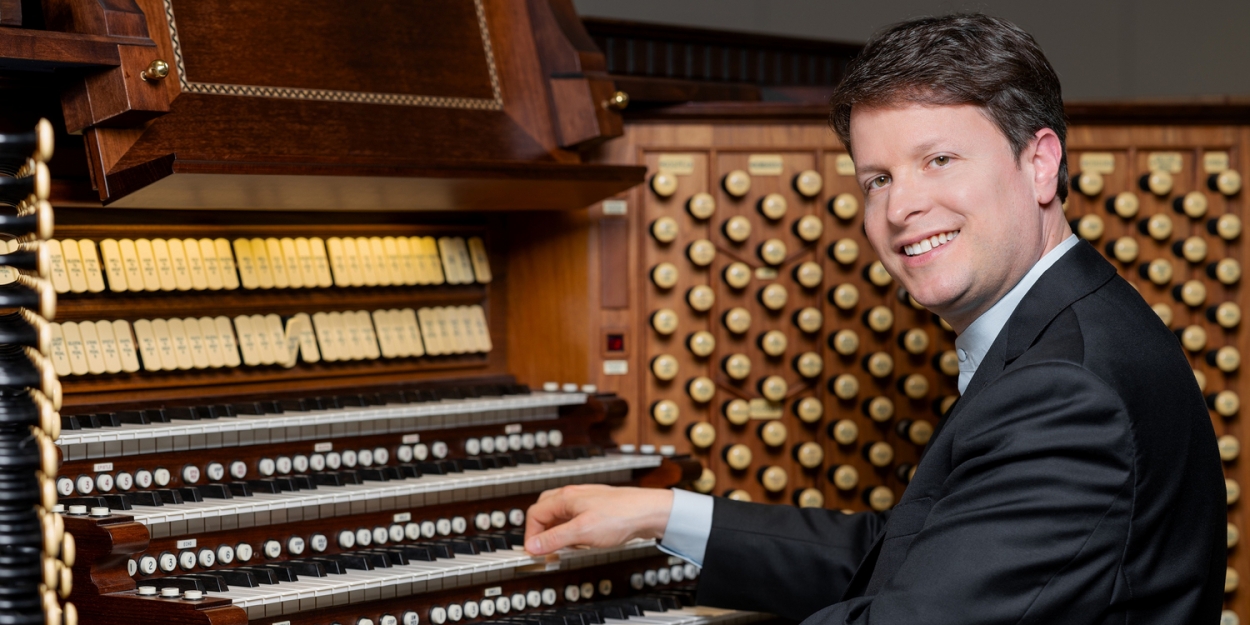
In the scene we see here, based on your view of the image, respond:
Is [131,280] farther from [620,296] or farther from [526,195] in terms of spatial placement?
[620,296]

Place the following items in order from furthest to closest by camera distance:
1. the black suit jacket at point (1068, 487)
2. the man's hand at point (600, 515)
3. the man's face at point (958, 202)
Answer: the man's hand at point (600, 515)
the man's face at point (958, 202)
the black suit jacket at point (1068, 487)

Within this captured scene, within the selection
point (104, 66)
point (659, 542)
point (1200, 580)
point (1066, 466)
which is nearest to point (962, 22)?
point (1066, 466)

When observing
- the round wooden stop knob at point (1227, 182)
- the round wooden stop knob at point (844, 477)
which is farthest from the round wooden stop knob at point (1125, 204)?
the round wooden stop knob at point (844, 477)

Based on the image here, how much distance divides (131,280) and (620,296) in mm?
1349

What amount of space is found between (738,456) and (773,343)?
13.9 inches

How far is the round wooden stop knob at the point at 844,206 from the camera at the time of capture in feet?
12.0

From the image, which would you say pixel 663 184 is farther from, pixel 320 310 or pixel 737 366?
pixel 320 310

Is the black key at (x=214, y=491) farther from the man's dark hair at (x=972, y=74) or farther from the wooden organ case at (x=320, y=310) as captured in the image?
the man's dark hair at (x=972, y=74)

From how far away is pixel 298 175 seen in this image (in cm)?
255

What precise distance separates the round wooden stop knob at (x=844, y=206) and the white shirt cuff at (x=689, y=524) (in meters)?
1.34

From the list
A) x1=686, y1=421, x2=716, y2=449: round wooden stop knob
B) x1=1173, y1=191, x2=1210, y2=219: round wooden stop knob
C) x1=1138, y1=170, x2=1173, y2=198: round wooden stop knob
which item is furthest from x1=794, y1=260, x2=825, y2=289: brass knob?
x1=1173, y1=191, x2=1210, y2=219: round wooden stop knob

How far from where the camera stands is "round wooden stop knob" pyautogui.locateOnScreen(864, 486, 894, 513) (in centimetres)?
373

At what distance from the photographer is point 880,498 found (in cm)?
374

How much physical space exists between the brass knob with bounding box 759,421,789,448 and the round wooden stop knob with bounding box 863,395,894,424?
0.29m
